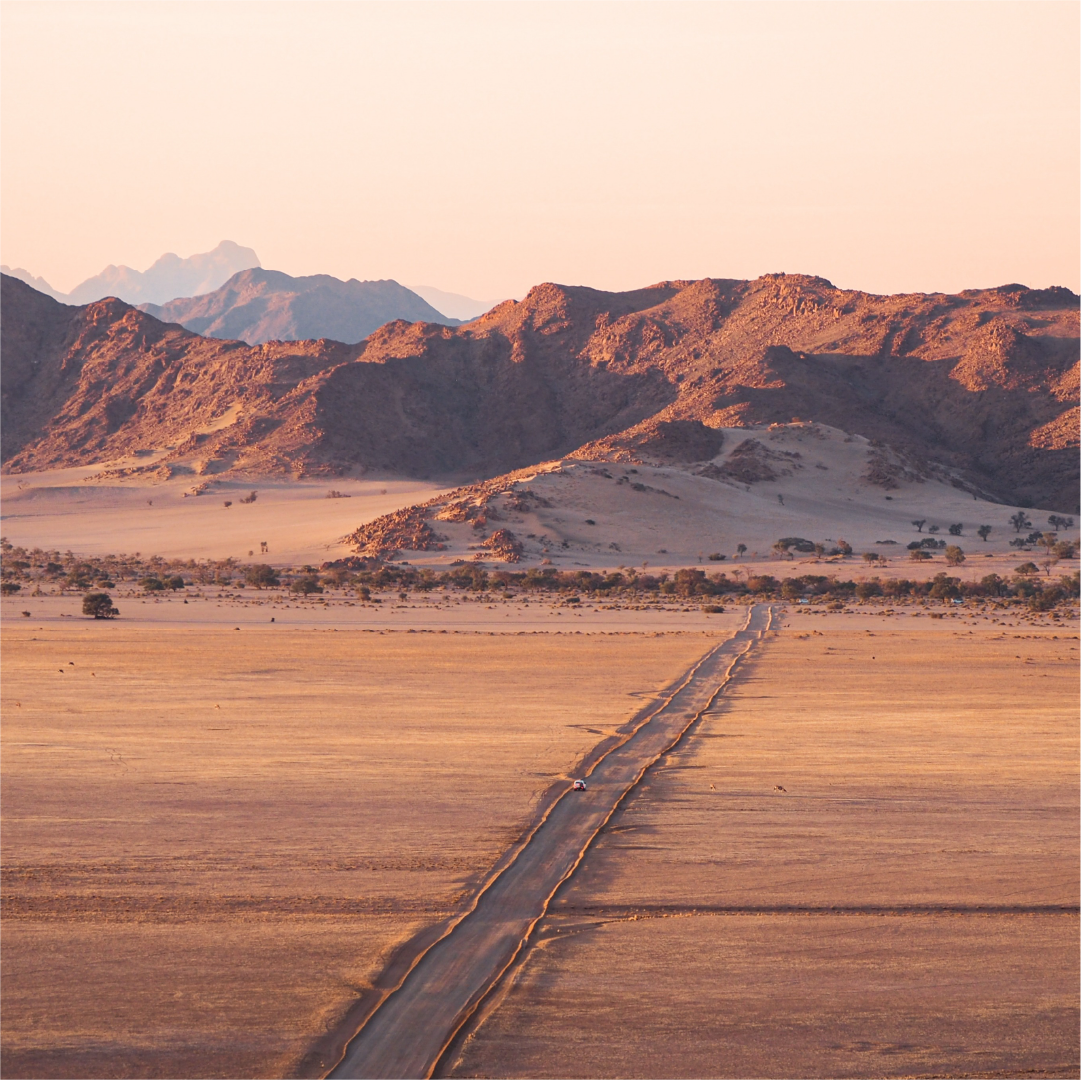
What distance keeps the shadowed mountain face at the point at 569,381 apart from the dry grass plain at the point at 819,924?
94291 mm

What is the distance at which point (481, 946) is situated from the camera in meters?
9.09

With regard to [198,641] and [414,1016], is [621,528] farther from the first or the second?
[414,1016]

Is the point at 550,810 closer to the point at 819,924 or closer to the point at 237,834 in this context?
the point at 237,834

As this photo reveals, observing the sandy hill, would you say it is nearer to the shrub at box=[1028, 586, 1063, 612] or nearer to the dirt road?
the shrub at box=[1028, 586, 1063, 612]

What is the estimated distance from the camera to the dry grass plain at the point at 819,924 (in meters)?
7.62

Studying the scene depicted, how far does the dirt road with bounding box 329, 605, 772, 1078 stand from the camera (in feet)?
24.5

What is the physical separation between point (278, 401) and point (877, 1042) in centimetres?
13062

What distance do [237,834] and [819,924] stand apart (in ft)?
17.4

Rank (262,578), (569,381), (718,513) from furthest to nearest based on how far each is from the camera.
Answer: (569,381) < (718,513) < (262,578)

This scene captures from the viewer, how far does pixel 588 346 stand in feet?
490

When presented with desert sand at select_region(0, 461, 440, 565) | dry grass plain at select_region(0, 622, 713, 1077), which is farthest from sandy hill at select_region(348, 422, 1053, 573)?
dry grass plain at select_region(0, 622, 713, 1077)

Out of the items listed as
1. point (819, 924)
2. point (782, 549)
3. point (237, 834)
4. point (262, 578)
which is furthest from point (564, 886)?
point (782, 549)

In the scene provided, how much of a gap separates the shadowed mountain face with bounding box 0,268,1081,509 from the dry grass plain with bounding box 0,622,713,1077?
88.1 meters

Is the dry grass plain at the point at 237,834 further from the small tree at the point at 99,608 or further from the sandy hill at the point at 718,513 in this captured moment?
the sandy hill at the point at 718,513
